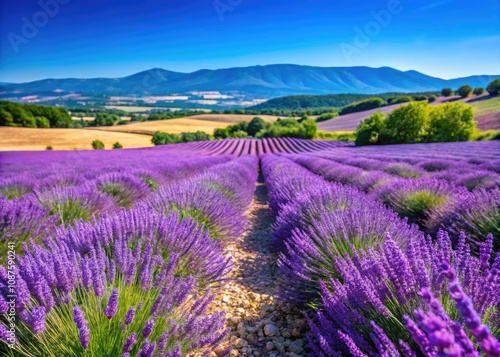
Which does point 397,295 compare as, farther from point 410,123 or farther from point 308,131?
point 308,131

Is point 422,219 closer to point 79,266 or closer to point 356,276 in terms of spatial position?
point 356,276

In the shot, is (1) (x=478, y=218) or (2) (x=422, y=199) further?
(2) (x=422, y=199)

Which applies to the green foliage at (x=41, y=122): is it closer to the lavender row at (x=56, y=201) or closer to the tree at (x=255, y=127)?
the tree at (x=255, y=127)

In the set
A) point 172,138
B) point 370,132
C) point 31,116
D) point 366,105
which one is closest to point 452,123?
point 370,132

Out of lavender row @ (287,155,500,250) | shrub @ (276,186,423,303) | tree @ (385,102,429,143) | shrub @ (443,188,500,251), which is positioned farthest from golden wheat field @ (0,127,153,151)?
shrub @ (443,188,500,251)

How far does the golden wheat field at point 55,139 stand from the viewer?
34969 mm

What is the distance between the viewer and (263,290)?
2.44 meters

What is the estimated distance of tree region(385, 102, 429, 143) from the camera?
30625mm

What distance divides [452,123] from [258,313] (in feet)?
117

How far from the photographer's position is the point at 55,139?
124 feet

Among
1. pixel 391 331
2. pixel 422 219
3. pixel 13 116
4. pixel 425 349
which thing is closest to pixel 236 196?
pixel 422 219

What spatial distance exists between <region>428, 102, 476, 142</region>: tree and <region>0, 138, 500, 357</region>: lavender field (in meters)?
31.7

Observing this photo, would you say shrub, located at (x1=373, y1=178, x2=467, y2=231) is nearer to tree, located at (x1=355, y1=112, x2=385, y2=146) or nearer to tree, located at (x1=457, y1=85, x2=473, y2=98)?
tree, located at (x1=355, y1=112, x2=385, y2=146)

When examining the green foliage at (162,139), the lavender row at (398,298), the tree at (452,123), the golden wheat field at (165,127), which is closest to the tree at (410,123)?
the tree at (452,123)
